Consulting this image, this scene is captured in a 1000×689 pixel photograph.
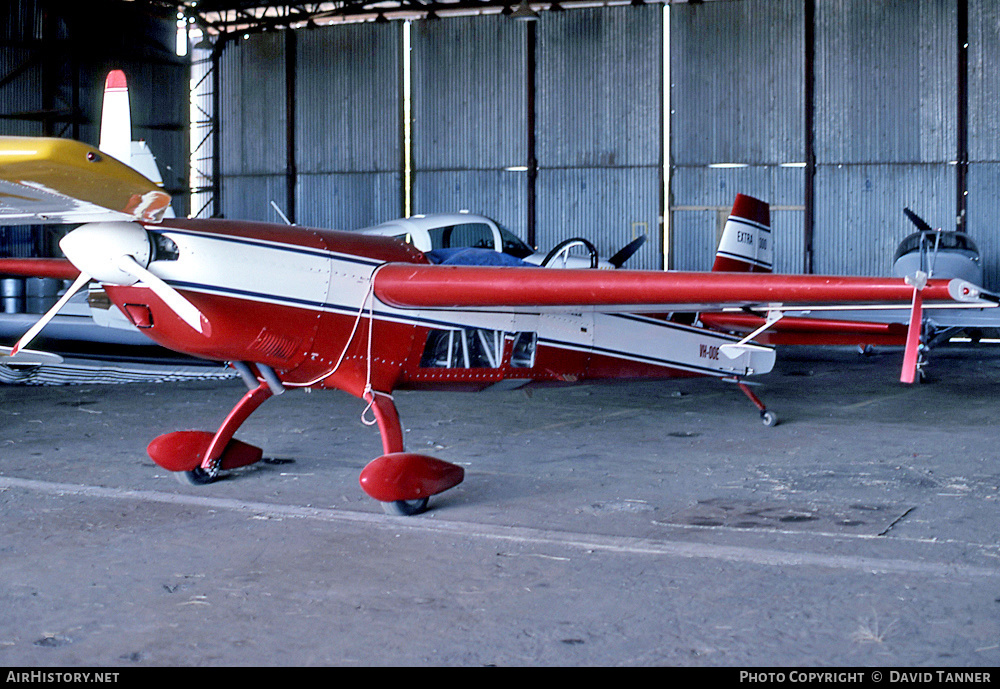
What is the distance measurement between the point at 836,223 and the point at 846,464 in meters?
15.4

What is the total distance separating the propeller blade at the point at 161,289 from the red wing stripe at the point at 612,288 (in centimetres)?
121

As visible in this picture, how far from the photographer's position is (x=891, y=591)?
4.45m

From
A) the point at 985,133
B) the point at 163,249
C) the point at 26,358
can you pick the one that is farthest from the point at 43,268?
the point at 985,133

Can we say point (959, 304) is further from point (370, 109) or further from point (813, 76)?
point (370, 109)

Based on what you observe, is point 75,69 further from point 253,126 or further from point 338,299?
point 338,299

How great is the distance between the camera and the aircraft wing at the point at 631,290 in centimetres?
533

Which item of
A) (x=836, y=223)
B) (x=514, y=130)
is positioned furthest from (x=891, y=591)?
(x=514, y=130)

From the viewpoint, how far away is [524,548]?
5.26 m

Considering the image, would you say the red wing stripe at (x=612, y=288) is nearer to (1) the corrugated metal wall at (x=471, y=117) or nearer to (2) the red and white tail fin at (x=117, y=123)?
(2) the red and white tail fin at (x=117, y=123)


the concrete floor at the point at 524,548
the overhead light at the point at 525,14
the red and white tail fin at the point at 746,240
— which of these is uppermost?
the overhead light at the point at 525,14

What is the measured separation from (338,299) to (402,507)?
53.7 inches

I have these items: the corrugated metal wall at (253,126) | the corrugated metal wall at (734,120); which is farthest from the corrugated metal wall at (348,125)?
the corrugated metal wall at (734,120)

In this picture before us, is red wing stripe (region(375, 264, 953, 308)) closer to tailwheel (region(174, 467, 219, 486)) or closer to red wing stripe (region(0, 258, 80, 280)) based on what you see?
tailwheel (region(174, 467, 219, 486))

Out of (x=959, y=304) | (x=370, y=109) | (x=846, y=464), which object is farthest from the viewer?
(x=370, y=109)
